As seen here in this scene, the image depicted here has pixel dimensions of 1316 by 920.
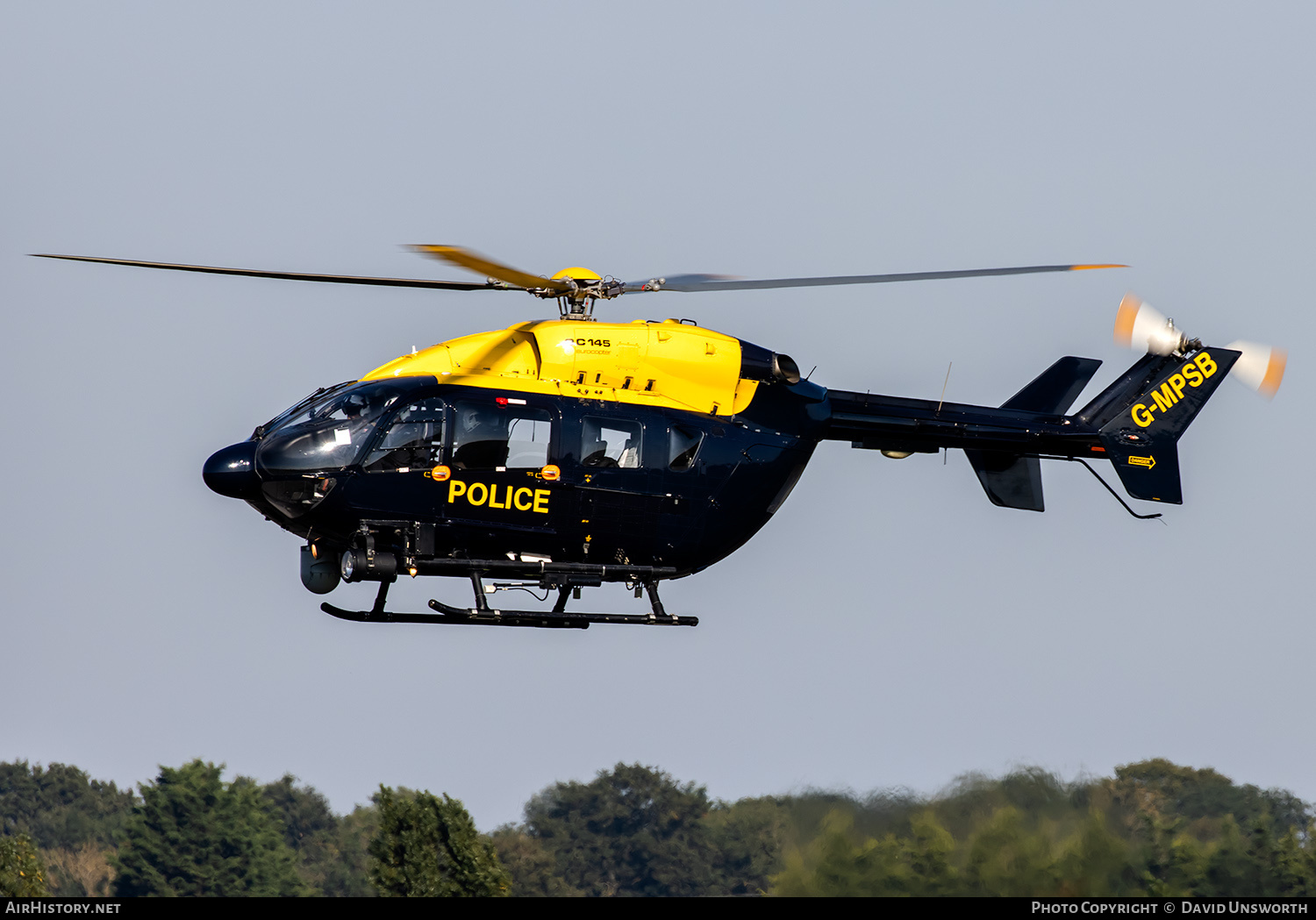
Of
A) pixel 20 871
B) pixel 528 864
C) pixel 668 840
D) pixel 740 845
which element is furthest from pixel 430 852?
pixel 668 840

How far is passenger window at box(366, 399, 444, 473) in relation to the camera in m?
16.7

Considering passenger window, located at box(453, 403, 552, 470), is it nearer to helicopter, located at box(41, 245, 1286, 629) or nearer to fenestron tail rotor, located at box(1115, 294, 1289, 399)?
helicopter, located at box(41, 245, 1286, 629)

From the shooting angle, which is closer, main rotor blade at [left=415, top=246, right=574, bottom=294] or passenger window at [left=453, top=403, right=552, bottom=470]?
main rotor blade at [left=415, top=246, right=574, bottom=294]

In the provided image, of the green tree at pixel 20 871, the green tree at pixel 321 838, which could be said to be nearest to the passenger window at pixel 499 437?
the green tree at pixel 20 871

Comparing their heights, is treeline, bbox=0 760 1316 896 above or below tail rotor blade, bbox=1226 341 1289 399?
below

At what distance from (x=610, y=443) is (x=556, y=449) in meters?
0.57

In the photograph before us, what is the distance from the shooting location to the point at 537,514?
674 inches

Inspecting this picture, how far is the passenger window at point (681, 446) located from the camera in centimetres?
1770

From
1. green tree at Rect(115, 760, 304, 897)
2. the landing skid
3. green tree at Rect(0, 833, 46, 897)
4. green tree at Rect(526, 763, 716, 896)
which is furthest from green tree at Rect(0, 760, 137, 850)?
the landing skid

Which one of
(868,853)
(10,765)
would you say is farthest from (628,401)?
(10,765)

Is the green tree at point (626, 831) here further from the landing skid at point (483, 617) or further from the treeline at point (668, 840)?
the landing skid at point (483, 617)

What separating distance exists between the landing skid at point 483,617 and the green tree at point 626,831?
1922cm

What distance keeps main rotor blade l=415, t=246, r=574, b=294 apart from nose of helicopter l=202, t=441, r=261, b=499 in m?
2.96

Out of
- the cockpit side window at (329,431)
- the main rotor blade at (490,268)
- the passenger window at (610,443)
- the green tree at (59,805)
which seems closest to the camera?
the main rotor blade at (490,268)
